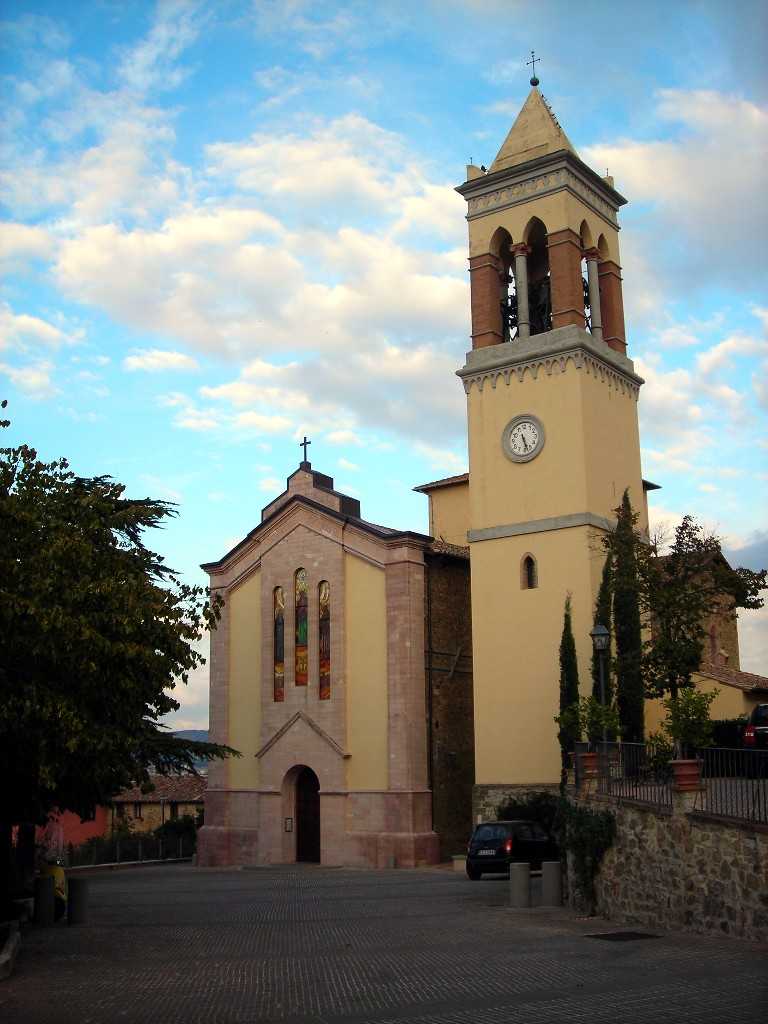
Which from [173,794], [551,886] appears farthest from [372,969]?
[173,794]

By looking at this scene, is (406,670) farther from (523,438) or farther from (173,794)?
(173,794)

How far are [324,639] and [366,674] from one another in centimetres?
223

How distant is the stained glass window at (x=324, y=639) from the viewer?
119ft

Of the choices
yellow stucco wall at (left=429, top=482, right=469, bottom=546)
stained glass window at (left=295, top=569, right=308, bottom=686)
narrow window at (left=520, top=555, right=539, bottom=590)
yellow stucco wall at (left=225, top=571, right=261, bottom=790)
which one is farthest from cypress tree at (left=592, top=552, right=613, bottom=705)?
yellow stucco wall at (left=225, top=571, right=261, bottom=790)

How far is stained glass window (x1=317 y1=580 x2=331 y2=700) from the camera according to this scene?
119 feet

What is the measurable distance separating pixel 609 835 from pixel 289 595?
2013cm

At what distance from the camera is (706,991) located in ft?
39.2

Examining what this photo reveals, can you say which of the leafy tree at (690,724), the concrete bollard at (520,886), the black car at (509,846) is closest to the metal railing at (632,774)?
the leafy tree at (690,724)

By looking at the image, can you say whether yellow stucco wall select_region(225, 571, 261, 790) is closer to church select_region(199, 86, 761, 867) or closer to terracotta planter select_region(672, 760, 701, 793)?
church select_region(199, 86, 761, 867)

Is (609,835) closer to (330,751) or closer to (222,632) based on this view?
(330,751)

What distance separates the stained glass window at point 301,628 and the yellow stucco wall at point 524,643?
6.26m

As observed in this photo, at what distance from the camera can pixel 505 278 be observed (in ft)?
122

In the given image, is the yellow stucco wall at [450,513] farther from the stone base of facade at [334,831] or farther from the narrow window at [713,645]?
the stone base of facade at [334,831]

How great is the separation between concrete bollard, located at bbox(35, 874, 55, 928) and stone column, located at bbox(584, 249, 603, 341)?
2331cm
